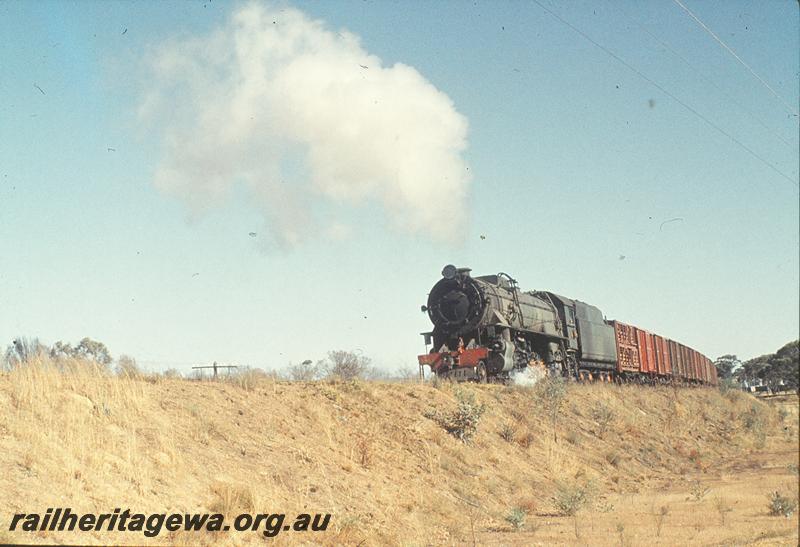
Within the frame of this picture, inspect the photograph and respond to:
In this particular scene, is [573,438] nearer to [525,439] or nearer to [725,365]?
[525,439]

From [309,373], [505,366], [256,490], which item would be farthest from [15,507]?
[505,366]

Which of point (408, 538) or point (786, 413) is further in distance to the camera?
point (786, 413)

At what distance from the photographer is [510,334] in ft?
89.8

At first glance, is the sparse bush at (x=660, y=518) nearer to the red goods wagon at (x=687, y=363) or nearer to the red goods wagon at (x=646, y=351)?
the red goods wagon at (x=646, y=351)

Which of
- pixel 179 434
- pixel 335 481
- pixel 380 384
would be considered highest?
pixel 380 384

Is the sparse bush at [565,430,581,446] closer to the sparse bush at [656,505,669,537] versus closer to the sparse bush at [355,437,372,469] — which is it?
the sparse bush at [656,505,669,537]

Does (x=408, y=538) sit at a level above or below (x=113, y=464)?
below


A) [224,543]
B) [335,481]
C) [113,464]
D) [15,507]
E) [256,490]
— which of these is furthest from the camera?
[335,481]

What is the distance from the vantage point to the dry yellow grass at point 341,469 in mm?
10094

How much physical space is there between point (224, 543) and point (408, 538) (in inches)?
153

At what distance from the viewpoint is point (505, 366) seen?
2567 centimetres

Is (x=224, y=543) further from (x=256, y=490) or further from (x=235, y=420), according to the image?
(x=235, y=420)

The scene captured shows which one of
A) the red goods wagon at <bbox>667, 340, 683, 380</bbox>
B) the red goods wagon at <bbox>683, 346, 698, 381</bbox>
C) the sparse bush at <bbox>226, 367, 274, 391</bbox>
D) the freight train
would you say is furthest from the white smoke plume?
the red goods wagon at <bbox>683, 346, 698, 381</bbox>

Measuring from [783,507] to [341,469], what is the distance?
9192mm
